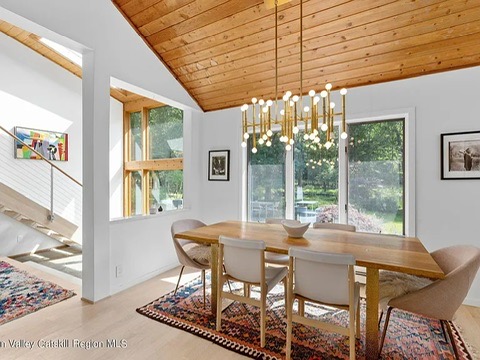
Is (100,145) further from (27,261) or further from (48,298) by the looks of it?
(27,261)

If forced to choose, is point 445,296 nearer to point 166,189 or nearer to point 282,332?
point 282,332

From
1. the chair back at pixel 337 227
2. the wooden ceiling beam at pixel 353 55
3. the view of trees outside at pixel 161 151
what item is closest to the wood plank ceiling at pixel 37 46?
the view of trees outside at pixel 161 151

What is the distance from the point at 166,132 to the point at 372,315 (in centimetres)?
500

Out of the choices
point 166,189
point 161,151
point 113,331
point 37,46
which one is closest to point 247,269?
point 113,331

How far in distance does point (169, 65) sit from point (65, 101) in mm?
2953

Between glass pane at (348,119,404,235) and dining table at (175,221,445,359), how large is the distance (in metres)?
0.96

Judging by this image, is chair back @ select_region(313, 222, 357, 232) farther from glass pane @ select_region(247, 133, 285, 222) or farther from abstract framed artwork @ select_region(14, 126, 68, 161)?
abstract framed artwork @ select_region(14, 126, 68, 161)

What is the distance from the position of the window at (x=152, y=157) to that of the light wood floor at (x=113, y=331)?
2.72 metres

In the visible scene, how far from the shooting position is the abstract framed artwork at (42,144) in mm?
4488

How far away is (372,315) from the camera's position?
1.76 meters

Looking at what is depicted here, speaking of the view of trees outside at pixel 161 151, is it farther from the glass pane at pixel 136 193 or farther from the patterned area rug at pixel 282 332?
the patterned area rug at pixel 282 332

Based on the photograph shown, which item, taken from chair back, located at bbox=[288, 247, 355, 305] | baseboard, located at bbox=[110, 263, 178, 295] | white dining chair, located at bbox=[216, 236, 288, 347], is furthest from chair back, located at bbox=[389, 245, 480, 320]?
baseboard, located at bbox=[110, 263, 178, 295]

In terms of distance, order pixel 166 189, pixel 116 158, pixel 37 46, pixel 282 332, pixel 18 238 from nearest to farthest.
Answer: pixel 282 332 → pixel 18 238 → pixel 37 46 → pixel 166 189 → pixel 116 158

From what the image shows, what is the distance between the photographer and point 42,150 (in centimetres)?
478
